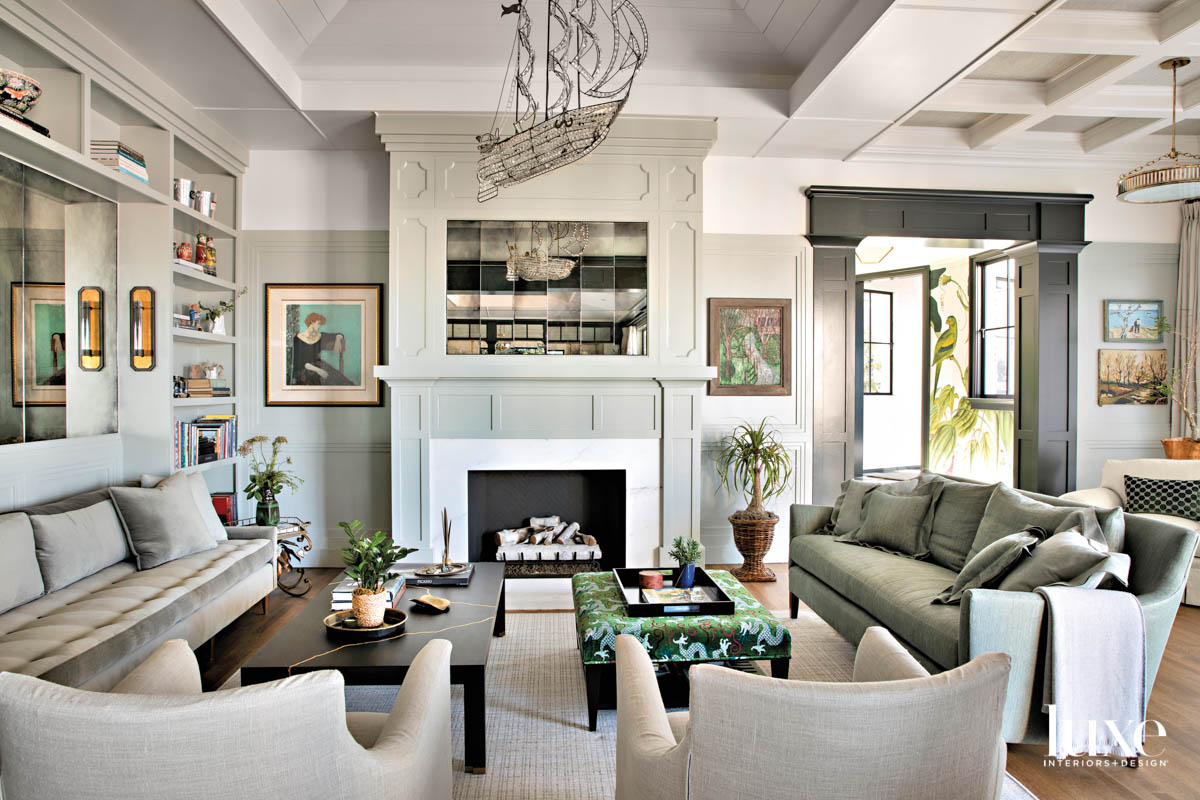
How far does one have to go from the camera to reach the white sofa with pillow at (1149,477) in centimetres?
411

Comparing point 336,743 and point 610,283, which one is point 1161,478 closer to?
point 610,283

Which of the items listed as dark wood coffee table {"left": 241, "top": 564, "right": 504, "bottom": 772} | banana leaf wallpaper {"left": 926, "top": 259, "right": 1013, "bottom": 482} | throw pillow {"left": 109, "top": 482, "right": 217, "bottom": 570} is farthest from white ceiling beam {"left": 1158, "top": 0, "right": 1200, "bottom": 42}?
throw pillow {"left": 109, "top": 482, "right": 217, "bottom": 570}

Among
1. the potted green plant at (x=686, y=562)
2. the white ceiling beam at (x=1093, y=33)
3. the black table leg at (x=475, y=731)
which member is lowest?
the black table leg at (x=475, y=731)

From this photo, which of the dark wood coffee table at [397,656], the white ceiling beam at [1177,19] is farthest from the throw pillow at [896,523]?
the white ceiling beam at [1177,19]

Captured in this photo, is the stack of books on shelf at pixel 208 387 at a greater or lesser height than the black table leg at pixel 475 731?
greater

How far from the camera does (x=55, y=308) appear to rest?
134 inches

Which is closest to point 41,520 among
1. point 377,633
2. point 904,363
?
point 377,633

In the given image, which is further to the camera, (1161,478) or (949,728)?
(1161,478)

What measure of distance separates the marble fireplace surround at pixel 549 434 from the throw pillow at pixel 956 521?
171cm

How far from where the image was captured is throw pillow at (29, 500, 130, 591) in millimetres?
2809

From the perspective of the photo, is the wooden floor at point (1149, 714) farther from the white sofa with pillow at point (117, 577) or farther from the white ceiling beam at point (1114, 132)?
the white ceiling beam at point (1114, 132)

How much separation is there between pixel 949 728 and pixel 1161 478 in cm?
439

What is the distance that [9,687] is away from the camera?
1140 mm

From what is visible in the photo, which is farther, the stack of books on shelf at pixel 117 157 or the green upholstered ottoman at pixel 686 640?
the stack of books on shelf at pixel 117 157
